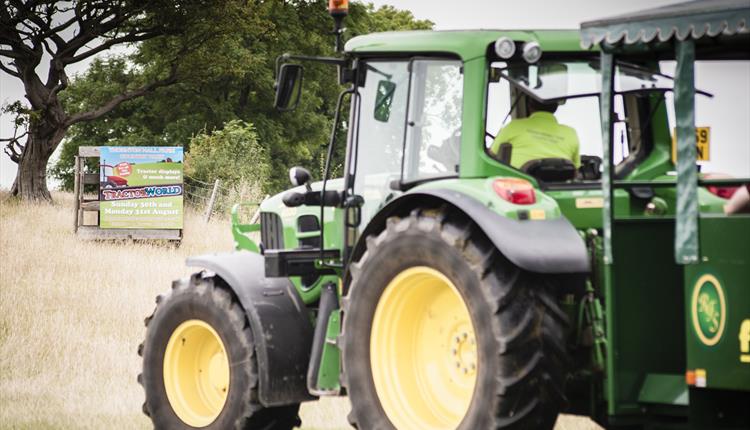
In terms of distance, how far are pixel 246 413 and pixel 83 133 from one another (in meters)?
40.3

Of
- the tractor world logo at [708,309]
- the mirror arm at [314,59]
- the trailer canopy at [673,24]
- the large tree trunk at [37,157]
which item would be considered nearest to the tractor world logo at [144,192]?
the large tree trunk at [37,157]

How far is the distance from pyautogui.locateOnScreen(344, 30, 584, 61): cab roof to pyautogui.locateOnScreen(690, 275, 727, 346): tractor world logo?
7.23 ft

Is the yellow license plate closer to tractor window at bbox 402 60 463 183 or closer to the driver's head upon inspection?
the driver's head

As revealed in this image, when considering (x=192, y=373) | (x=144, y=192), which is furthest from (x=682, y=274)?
(x=144, y=192)

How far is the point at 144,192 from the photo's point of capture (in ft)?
92.9

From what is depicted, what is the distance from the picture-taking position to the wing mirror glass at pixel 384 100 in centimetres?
768

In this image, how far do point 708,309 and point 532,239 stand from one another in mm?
934

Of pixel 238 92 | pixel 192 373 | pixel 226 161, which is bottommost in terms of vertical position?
pixel 192 373

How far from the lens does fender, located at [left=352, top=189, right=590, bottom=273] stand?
5.90 m

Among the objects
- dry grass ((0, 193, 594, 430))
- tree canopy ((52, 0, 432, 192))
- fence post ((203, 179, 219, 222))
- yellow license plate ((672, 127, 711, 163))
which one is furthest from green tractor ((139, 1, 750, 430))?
tree canopy ((52, 0, 432, 192))

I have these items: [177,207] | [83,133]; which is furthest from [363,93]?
[83,133]

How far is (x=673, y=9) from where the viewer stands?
5570 mm

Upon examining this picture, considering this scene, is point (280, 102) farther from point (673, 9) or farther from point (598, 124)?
point (673, 9)

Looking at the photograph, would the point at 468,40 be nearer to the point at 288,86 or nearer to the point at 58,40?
the point at 288,86
